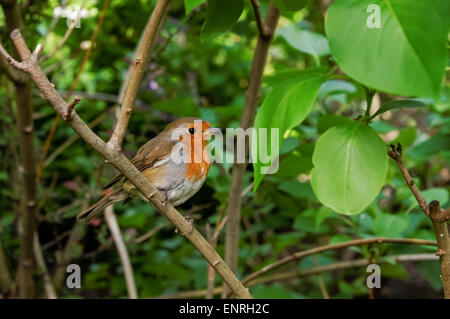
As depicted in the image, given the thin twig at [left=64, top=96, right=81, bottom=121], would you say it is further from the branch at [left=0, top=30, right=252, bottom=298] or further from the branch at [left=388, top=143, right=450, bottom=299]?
the branch at [left=388, top=143, right=450, bottom=299]

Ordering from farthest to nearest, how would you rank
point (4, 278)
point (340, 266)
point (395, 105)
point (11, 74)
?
point (4, 278)
point (340, 266)
point (11, 74)
point (395, 105)

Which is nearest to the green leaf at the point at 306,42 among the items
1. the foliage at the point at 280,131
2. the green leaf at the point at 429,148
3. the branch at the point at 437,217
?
the foliage at the point at 280,131

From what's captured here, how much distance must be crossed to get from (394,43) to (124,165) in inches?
18.4

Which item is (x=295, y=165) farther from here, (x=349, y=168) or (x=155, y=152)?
(x=349, y=168)

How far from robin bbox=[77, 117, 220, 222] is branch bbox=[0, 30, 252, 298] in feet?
0.87

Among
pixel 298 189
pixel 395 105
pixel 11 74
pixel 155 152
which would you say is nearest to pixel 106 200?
pixel 155 152

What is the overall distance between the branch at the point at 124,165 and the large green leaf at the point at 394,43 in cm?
39

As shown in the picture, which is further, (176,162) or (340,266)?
(340,266)

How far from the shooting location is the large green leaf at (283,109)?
922 millimetres

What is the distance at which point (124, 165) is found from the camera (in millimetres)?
905

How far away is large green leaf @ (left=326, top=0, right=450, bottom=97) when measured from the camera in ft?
2.32

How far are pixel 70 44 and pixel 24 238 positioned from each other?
107cm

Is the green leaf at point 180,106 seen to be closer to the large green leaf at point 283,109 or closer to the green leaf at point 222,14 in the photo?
the green leaf at point 222,14
